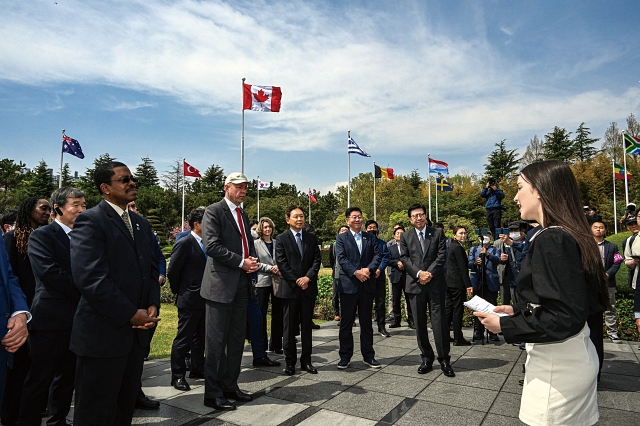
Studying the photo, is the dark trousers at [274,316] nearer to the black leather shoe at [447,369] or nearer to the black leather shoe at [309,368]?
the black leather shoe at [309,368]

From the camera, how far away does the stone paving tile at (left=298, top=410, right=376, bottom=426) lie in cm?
386

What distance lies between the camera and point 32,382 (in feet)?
11.4

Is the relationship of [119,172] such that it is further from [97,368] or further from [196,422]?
[196,422]

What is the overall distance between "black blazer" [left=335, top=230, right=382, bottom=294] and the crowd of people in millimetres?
22

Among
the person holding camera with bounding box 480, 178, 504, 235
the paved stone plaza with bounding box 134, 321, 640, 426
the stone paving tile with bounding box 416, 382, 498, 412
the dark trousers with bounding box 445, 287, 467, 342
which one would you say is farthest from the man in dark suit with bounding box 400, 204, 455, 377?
the person holding camera with bounding box 480, 178, 504, 235

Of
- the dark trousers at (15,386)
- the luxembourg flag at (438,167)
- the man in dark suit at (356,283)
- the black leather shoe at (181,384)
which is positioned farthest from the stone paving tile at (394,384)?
the luxembourg flag at (438,167)

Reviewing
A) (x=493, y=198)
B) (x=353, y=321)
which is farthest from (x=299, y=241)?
(x=493, y=198)

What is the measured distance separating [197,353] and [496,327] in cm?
432

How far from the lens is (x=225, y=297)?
4418mm

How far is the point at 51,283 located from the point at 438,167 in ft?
90.1

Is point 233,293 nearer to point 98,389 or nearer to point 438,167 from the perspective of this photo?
point 98,389

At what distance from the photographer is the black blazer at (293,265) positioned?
222 inches

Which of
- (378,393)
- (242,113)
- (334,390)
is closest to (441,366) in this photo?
(378,393)

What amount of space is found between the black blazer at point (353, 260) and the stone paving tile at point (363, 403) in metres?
1.59
